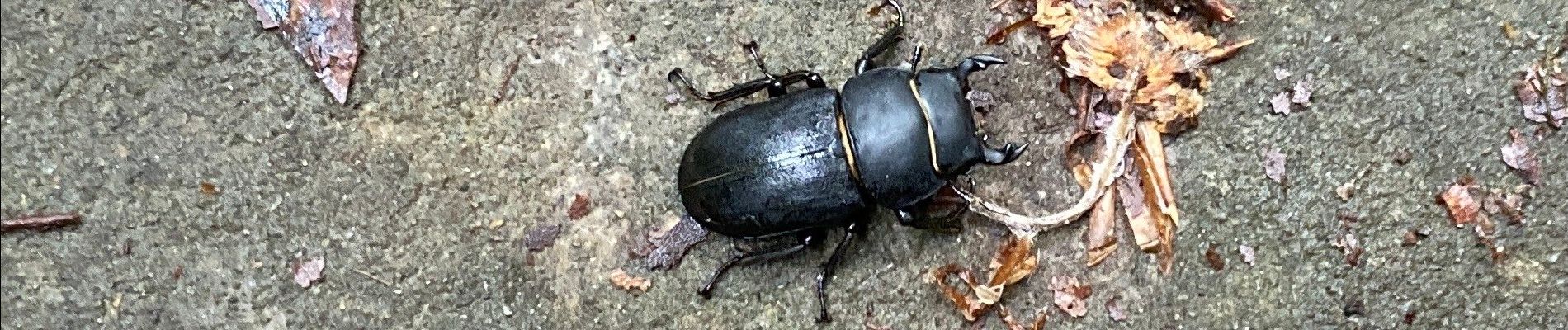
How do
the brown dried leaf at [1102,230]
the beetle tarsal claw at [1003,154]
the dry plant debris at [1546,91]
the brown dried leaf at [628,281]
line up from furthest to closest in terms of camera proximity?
the brown dried leaf at [628,281], the brown dried leaf at [1102,230], the dry plant debris at [1546,91], the beetle tarsal claw at [1003,154]

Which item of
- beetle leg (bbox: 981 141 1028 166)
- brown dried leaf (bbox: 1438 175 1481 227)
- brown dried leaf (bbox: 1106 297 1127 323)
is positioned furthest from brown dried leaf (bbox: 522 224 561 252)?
brown dried leaf (bbox: 1438 175 1481 227)

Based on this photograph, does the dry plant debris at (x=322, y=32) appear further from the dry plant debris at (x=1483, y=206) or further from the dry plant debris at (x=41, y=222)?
the dry plant debris at (x=1483, y=206)

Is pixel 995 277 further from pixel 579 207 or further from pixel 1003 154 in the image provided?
pixel 579 207

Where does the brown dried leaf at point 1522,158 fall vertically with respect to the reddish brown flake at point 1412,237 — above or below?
above

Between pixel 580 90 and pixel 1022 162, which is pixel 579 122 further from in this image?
pixel 1022 162

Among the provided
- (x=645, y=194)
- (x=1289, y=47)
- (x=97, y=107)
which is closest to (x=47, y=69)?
(x=97, y=107)

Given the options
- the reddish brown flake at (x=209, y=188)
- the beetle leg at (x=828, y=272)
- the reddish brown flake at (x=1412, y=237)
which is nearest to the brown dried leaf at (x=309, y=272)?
the reddish brown flake at (x=209, y=188)

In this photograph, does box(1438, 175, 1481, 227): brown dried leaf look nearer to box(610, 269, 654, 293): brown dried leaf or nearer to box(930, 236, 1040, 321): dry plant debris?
box(930, 236, 1040, 321): dry plant debris

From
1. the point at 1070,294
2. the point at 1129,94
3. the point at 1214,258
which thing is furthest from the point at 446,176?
the point at 1214,258
